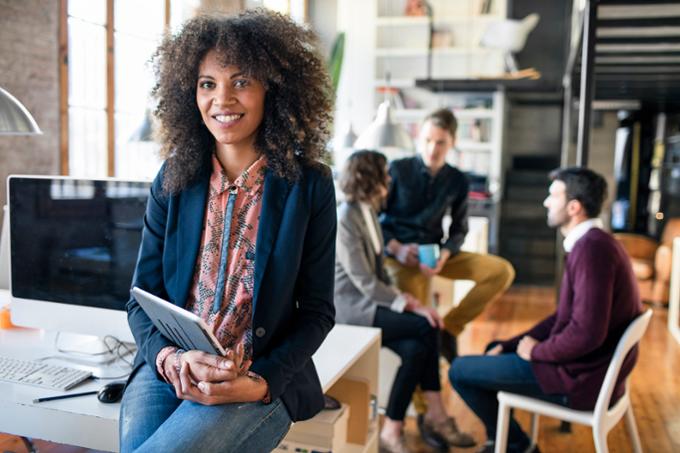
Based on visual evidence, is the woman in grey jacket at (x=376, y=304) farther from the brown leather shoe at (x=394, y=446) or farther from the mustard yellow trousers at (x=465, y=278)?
the mustard yellow trousers at (x=465, y=278)

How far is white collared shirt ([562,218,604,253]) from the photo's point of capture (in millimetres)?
2523

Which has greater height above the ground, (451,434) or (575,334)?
(575,334)

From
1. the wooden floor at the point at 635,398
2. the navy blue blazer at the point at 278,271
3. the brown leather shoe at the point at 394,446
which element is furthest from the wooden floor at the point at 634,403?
the navy blue blazer at the point at 278,271

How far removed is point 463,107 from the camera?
8.14m

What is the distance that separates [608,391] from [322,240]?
133 cm

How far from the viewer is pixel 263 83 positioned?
1.51 meters

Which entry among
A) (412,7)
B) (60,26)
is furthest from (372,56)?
(60,26)

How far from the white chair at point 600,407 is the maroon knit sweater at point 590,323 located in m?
0.04

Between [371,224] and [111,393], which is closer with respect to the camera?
[111,393]

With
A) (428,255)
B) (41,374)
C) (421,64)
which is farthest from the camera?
(421,64)

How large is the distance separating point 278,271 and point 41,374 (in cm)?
79

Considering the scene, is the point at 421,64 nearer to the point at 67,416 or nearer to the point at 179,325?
the point at 67,416

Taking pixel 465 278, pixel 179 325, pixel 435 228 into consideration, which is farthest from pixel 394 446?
pixel 179 325

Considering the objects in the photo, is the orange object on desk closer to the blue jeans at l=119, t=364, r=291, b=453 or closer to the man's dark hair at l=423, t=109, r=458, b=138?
the blue jeans at l=119, t=364, r=291, b=453
